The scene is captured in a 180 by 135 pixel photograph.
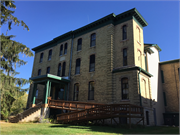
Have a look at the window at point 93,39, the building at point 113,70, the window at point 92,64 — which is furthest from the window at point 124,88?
the window at point 93,39

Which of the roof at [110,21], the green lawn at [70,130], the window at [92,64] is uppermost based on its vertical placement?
the roof at [110,21]

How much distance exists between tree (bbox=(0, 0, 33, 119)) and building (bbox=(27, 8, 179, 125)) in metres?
6.35

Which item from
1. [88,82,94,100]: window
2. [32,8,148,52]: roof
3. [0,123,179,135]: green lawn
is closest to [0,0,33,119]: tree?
[0,123,179,135]: green lawn

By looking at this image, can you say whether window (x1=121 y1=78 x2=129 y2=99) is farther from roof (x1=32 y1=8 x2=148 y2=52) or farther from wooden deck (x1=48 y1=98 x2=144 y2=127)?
roof (x1=32 y1=8 x2=148 y2=52)

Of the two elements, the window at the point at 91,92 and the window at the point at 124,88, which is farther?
the window at the point at 91,92

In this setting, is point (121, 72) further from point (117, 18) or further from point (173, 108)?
point (173, 108)

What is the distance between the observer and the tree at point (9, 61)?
11969mm

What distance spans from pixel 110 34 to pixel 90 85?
24.0ft

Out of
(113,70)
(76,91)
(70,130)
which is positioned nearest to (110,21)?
(113,70)

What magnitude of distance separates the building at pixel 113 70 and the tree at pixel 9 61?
20.8 feet

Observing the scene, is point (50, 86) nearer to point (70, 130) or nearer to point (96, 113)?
point (96, 113)

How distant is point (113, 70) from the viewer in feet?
64.3

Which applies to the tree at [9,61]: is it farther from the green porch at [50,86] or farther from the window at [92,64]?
the window at [92,64]

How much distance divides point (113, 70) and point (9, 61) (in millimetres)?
11450
